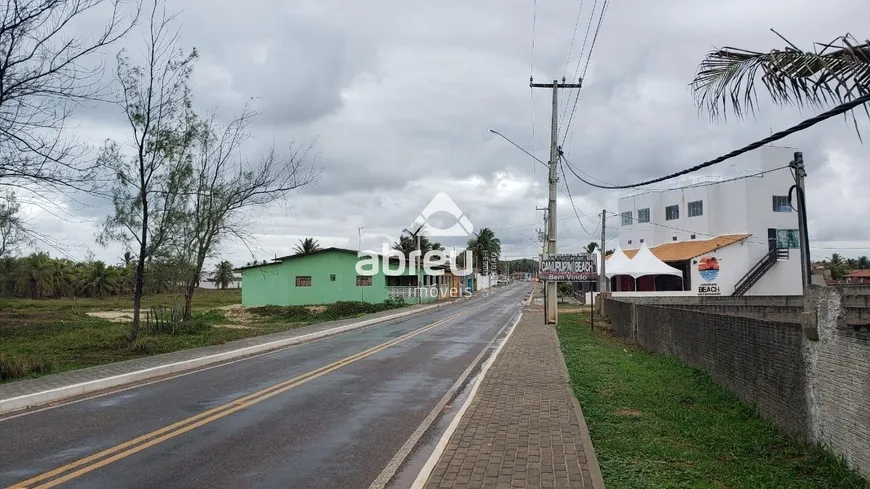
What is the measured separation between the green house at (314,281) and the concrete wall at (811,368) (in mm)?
40413

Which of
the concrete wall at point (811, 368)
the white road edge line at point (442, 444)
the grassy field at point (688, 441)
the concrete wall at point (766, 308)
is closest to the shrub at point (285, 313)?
the concrete wall at point (766, 308)

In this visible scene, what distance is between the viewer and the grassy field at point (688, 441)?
5.98 m

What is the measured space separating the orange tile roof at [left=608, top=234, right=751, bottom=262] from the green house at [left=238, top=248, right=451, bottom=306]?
2304cm

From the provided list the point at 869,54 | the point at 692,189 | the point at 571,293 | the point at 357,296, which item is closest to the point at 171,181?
the point at 869,54

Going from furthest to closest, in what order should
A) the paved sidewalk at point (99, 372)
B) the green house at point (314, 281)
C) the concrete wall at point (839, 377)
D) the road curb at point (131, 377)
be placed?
the green house at point (314, 281) < the paved sidewalk at point (99, 372) < the road curb at point (131, 377) < the concrete wall at point (839, 377)

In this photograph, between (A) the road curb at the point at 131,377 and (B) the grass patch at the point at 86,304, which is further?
(B) the grass patch at the point at 86,304

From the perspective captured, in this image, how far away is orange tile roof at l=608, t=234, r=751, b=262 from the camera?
4734cm

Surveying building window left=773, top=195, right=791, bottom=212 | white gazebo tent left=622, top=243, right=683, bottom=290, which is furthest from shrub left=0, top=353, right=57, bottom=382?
building window left=773, top=195, right=791, bottom=212

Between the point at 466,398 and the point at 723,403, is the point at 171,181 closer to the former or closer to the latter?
the point at 466,398

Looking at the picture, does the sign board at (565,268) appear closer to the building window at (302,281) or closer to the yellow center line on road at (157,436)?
the yellow center line on road at (157,436)

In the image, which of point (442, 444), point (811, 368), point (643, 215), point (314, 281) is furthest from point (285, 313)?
point (643, 215)

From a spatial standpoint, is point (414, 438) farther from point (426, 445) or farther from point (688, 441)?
point (688, 441)

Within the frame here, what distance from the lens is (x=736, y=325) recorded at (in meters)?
9.64

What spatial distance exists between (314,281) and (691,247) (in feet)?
99.9
